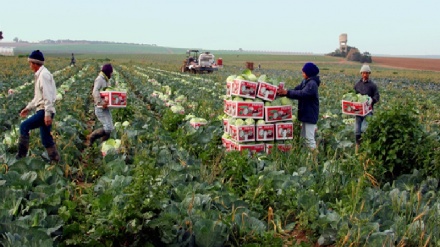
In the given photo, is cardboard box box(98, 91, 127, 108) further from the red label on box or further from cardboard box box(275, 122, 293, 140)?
cardboard box box(275, 122, 293, 140)

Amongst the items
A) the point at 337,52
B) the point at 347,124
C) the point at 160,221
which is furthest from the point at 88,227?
the point at 337,52

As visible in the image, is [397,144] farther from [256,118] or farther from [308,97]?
[256,118]

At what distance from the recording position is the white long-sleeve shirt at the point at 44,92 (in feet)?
18.5

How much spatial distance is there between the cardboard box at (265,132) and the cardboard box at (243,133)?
3.0 inches

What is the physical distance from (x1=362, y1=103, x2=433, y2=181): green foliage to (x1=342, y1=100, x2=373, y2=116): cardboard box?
1.29 m

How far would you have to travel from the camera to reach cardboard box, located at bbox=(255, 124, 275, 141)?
6816 millimetres

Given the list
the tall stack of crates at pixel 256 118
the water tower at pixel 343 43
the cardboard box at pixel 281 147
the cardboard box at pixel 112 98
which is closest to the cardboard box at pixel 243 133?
the tall stack of crates at pixel 256 118

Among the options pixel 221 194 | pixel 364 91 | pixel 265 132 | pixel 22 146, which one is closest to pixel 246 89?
pixel 265 132

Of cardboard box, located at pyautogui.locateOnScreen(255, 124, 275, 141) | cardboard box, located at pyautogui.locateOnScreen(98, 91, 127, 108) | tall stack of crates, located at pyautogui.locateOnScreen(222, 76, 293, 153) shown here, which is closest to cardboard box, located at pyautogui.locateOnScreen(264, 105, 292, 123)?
tall stack of crates, located at pyautogui.locateOnScreen(222, 76, 293, 153)

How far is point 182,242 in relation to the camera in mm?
3652

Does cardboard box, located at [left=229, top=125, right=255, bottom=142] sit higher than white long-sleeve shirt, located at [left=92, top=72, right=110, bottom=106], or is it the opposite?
white long-sleeve shirt, located at [left=92, top=72, right=110, bottom=106]

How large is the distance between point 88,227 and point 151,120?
222 inches

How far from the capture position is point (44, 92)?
5656mm

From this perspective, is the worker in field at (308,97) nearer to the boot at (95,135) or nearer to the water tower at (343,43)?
the boot at (95,135)
